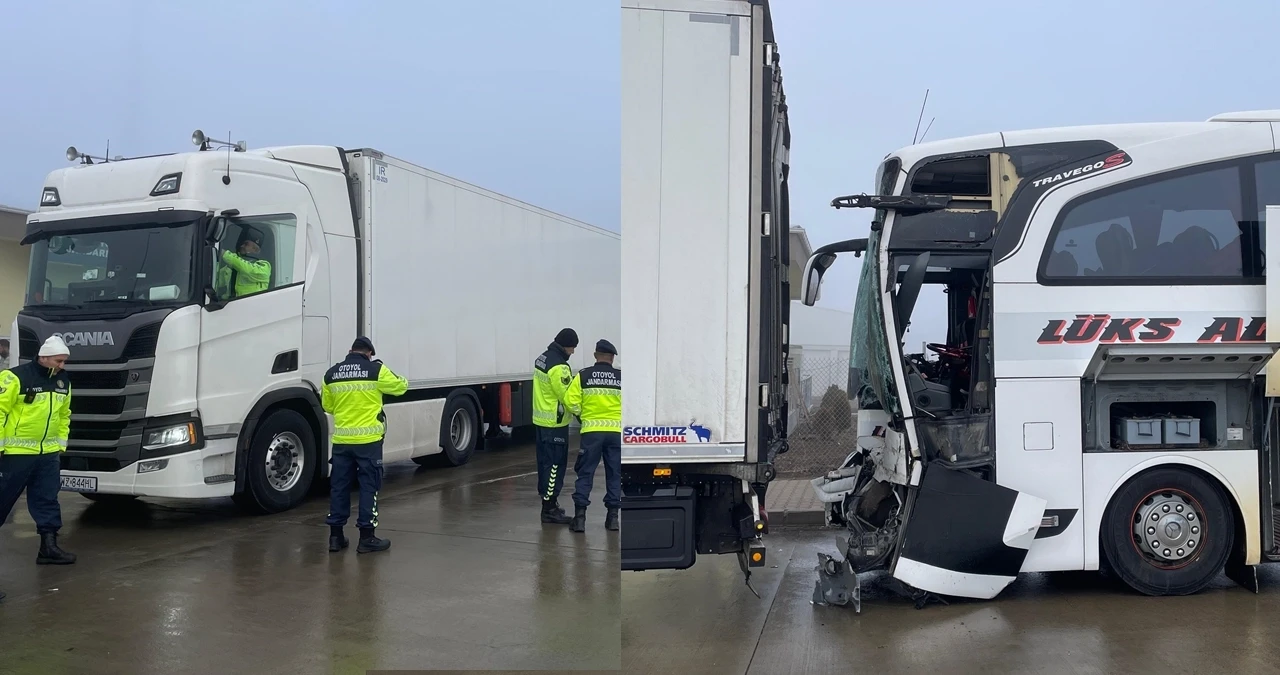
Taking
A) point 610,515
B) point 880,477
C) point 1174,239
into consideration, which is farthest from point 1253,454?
point 610,515

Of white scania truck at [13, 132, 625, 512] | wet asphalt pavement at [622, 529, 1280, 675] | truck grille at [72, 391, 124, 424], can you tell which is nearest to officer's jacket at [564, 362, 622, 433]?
white scania truck at [13, 132, 625, 512]

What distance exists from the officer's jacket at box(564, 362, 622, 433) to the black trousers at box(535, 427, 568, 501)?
49cm

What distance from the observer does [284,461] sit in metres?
8.55

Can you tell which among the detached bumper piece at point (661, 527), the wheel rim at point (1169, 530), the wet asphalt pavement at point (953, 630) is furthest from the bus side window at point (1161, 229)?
the detached bumper piece at point (661, 527)

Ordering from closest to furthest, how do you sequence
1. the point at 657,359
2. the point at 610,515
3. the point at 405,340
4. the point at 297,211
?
the point at 657,359, the point at 610,515, the point at 297,211, the point at 405,340

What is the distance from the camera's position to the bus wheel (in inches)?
231

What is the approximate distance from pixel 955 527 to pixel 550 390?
3.62 meters

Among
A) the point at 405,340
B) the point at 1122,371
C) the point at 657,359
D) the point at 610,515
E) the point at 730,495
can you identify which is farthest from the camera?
the point at 405,340

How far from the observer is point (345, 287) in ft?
28.6

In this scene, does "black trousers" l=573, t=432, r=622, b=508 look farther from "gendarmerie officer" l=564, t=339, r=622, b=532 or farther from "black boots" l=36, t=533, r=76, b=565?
"black boots" l=36, t=533, r=76, b=565

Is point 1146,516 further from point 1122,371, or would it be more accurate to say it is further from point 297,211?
point 297,211

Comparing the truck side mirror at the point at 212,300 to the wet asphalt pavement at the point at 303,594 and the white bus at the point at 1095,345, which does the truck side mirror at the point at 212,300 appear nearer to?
the wet asphalt pavement at the point at 303,594

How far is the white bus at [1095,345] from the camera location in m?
5.73

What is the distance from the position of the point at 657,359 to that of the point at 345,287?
192 inches
